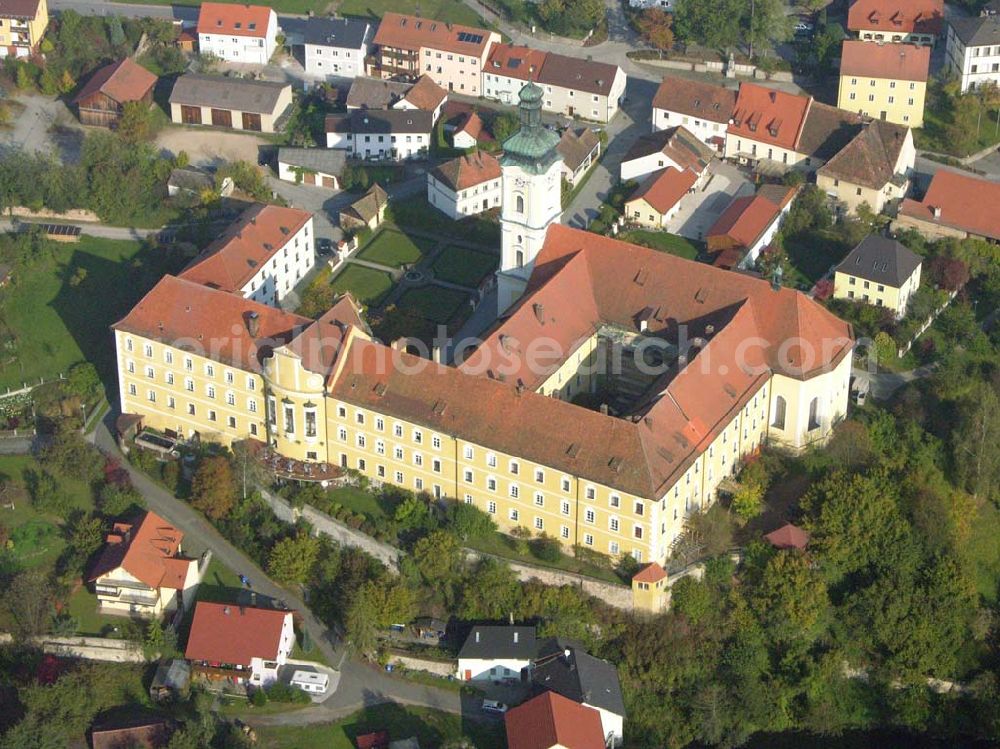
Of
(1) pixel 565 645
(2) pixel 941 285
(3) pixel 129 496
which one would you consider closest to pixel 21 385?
(3) pixel 129 496

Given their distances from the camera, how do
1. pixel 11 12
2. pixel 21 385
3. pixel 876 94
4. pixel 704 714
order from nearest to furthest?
pixel 704 714, pixel 21 385, pixel 876 94, pixel 11 12

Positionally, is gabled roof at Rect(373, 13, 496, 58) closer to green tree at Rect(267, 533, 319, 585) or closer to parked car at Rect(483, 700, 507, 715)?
green tree at Rect(267, 533, 319, 585)

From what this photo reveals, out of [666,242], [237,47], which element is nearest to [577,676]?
[666,242]

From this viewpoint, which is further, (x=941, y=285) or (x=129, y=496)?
(x=941, y=285)

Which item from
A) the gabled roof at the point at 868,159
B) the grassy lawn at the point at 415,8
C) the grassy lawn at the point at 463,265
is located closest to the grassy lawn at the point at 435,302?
the grassy lawn at the point at 463,265

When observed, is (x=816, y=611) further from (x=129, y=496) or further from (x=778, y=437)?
(x=129, y=496)

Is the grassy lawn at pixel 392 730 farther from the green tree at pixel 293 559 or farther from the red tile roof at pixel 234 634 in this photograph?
the green tree at pixel 293 559
